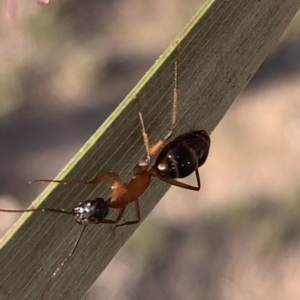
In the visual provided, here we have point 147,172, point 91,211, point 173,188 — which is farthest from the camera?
point 173,188

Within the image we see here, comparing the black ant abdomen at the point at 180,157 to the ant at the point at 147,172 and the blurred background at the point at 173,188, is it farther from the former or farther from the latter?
Answer: the blurred background at the point at 173,188

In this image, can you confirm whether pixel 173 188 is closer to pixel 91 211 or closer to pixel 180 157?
pixel 180 157

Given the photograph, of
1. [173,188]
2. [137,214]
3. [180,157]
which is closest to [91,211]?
[137,214]

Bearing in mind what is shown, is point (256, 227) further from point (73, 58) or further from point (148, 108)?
point (148, 108)

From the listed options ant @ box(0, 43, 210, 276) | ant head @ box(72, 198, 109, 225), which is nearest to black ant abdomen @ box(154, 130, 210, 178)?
ant @ box(0, 43, 210, 276)

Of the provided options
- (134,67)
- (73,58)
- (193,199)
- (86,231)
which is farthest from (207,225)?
(86,231)

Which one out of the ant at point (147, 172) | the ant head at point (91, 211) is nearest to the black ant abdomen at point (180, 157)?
the ant at point (147, 172)
